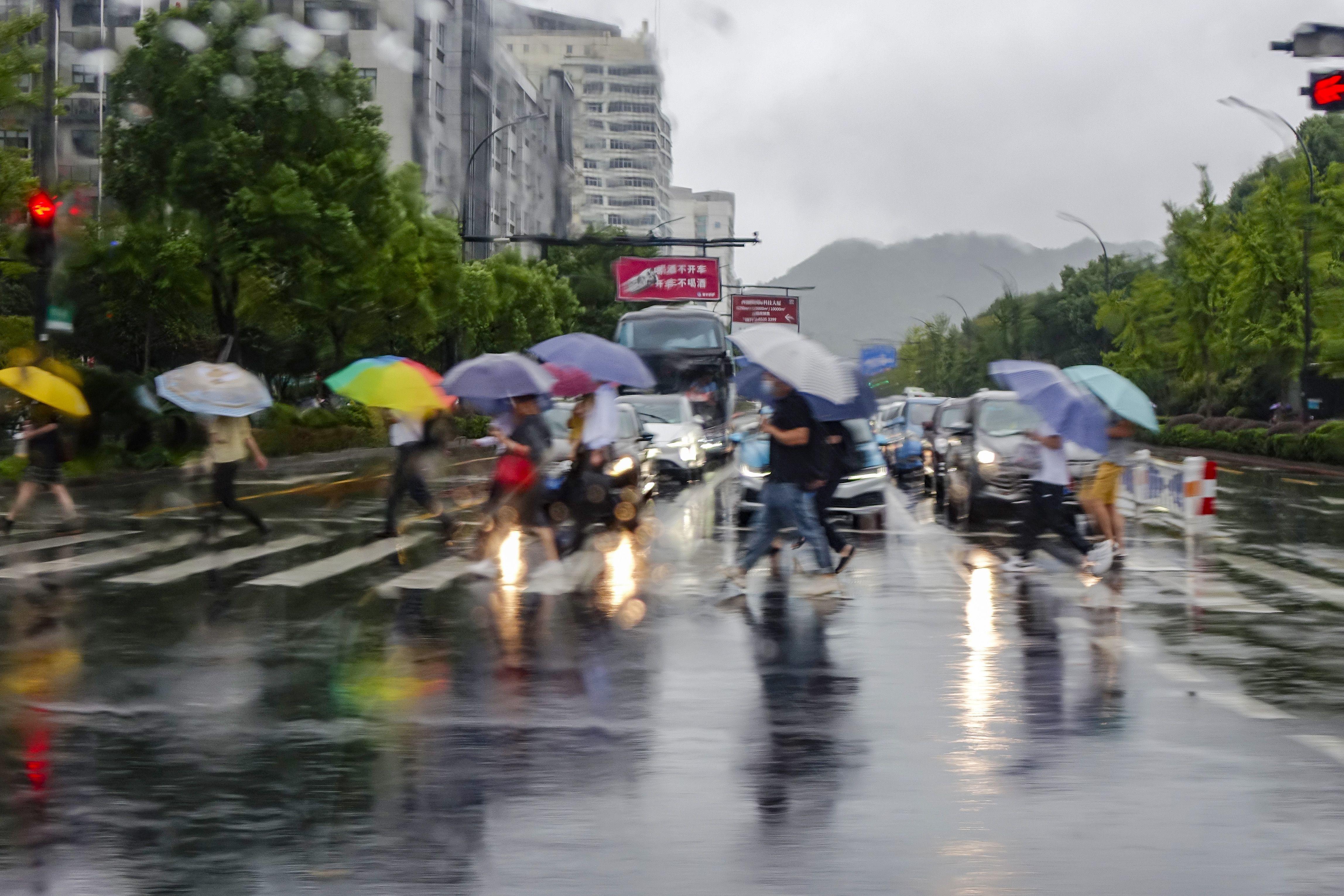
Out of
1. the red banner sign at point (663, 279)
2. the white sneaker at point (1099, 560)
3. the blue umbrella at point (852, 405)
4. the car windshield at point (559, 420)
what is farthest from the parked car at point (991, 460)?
the red banner sign at point (663, 279)

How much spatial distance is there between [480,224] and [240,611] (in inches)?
3503

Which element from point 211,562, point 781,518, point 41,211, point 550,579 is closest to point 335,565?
point 211,562

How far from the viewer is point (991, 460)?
2012cm

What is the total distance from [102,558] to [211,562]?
3.65 feet

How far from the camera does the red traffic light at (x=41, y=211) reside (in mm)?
24203

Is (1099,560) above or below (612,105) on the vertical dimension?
below

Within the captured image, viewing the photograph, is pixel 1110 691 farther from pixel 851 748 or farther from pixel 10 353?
pixel 10 353

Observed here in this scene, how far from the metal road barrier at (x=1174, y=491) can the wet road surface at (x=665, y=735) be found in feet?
18.0

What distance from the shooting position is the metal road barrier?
810 inches


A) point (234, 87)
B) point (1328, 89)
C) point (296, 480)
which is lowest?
point (296, 480)

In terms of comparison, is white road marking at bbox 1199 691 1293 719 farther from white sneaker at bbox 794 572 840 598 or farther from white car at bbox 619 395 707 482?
white car at bbox 619 395 707 482

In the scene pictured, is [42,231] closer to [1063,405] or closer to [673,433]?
[673,433]

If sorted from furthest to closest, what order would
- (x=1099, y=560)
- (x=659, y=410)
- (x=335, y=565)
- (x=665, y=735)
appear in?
(x=659, y=410) < (x=335, y=565) < (x=1099, y=560) < (x=665, y=735)

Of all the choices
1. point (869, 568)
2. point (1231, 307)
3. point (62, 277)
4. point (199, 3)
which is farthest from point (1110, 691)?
point (1231, 307)
